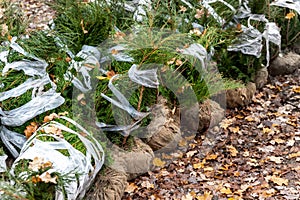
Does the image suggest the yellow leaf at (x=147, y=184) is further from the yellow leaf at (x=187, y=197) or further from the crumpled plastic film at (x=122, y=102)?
the crumpled plastic film at (x=122, y=102)

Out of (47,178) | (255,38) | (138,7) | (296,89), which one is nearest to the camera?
(47,178)

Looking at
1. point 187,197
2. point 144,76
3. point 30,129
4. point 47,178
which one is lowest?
point 187,197

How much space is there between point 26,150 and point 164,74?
142 cm

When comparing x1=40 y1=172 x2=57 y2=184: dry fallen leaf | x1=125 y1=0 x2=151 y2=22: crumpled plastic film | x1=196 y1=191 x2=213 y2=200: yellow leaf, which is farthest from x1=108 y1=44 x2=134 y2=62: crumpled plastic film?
x1=40 y1=172 x2=57 y2=184: dry fallen leaf

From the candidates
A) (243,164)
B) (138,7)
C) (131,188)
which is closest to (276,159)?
(243,164)

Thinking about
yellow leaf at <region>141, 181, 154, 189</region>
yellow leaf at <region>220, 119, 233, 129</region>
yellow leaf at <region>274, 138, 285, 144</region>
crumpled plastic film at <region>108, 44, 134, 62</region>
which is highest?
crumpled plastic film at <region>108, 44, 134, 62</region>

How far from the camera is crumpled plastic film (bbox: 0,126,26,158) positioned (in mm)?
3184

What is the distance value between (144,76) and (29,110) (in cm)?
88

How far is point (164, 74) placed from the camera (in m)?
3.81

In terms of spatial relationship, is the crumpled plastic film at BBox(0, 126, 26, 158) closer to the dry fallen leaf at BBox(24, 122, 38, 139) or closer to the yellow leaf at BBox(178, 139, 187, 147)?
the dry fallen leaf at BBox(24, 122, 38, 139)

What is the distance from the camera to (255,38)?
4.59 metres

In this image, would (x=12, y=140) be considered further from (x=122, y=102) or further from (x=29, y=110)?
(x=122, y=102)

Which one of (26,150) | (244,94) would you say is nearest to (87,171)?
(26,150)

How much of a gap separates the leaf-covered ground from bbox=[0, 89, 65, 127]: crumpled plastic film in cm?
Answer: 87
